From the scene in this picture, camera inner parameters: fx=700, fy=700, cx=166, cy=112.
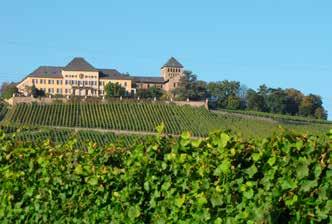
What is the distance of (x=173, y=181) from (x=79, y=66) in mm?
173893

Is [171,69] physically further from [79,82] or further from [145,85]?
[79,82]

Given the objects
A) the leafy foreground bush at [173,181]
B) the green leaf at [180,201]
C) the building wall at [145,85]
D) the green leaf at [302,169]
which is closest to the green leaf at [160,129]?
the leafy foreground bush at [173,181]

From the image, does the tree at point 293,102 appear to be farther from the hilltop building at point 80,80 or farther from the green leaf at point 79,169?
the green leaf at point 79,169

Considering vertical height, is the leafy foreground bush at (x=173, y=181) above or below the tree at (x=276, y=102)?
below

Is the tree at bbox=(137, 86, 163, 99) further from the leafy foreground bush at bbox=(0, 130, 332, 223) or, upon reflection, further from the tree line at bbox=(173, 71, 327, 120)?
the leafy foreground bush at bbox=(0, 130, 332, 223)

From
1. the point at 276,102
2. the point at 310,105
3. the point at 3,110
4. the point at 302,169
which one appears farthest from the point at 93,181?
the point at 310,105

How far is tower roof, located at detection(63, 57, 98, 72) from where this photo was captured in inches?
6954

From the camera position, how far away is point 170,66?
19100cm

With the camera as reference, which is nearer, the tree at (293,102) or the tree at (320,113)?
the tree at (320,113)

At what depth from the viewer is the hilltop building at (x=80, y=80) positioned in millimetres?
171500

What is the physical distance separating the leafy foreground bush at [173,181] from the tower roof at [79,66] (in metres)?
168

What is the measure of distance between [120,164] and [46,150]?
166 centimetres

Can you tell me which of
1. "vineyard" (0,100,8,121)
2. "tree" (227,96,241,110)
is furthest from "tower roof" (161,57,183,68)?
"vineyard" (0,100,8,121)

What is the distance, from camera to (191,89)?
148250 millimetres
